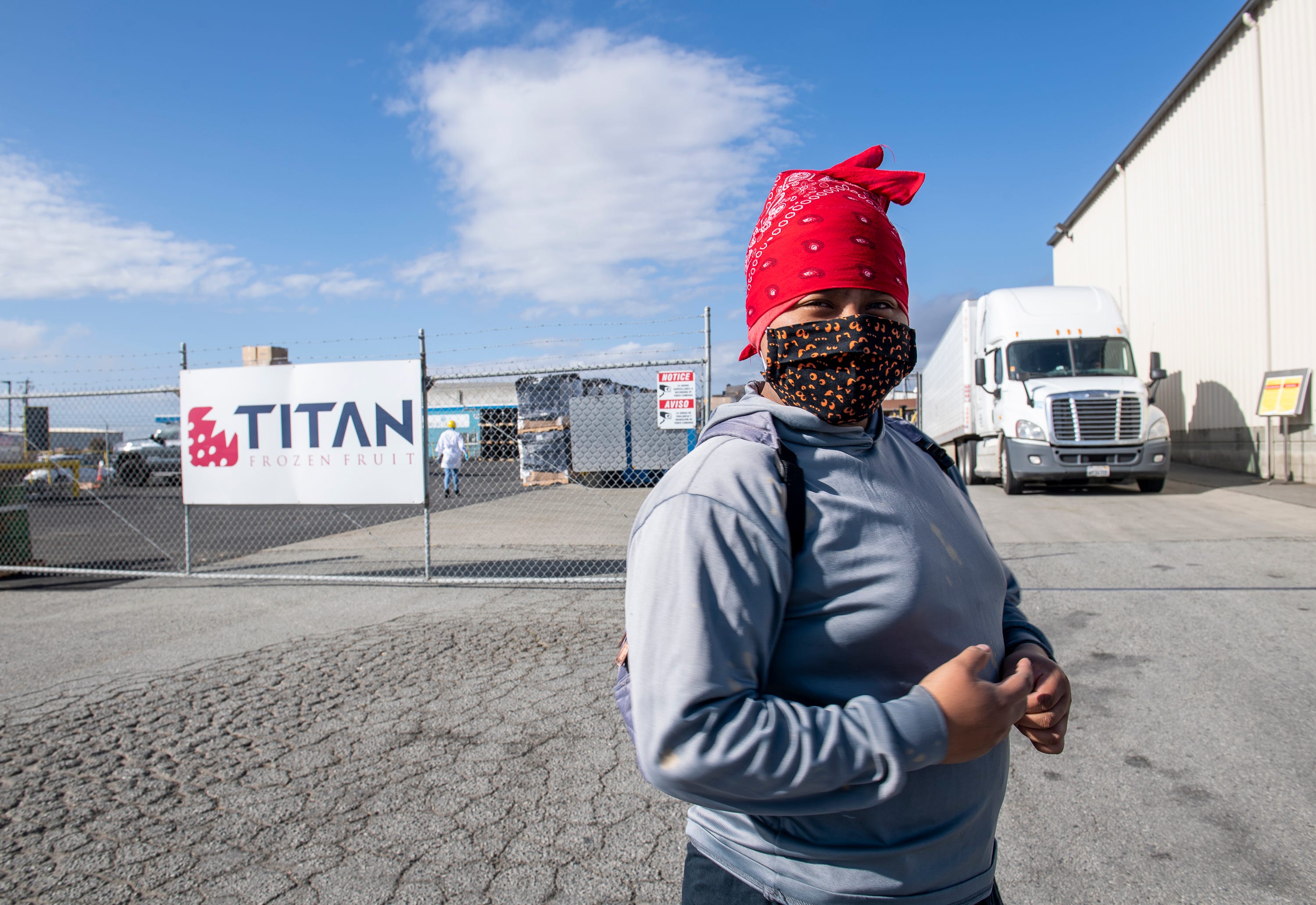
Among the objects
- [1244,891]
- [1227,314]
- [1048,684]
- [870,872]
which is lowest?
[1244,891]

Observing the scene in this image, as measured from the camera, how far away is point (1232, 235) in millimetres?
17484

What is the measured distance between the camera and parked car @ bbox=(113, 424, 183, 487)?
945 inches

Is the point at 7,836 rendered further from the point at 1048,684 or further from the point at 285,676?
the point at 1048,684

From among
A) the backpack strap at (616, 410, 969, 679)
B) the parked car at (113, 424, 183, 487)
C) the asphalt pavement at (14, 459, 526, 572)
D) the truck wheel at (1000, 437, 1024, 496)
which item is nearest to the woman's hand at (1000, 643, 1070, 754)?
the backpack strap at (616, 410, 969, 679)

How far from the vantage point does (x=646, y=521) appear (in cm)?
115

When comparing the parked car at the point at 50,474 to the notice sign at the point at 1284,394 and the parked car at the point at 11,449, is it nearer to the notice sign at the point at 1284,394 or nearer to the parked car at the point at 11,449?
the parked car at the point at 11,449

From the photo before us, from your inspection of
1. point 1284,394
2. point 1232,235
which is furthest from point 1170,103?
point 1284,394

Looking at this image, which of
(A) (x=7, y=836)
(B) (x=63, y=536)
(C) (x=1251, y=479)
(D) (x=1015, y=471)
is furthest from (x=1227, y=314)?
(B) (x=63, y=536)

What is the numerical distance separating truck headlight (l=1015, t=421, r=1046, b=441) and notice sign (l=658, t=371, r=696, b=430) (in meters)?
9.11

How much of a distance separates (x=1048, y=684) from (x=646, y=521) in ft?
2.41

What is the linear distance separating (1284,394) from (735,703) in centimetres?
1786

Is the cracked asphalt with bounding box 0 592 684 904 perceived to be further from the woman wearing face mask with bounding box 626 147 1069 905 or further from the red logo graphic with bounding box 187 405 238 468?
the red logo graphic with bounding box 187 405 238 468

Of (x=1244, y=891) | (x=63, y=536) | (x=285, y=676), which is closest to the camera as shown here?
(x=1244, y=891)

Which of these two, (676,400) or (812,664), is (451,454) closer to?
(676,400)
